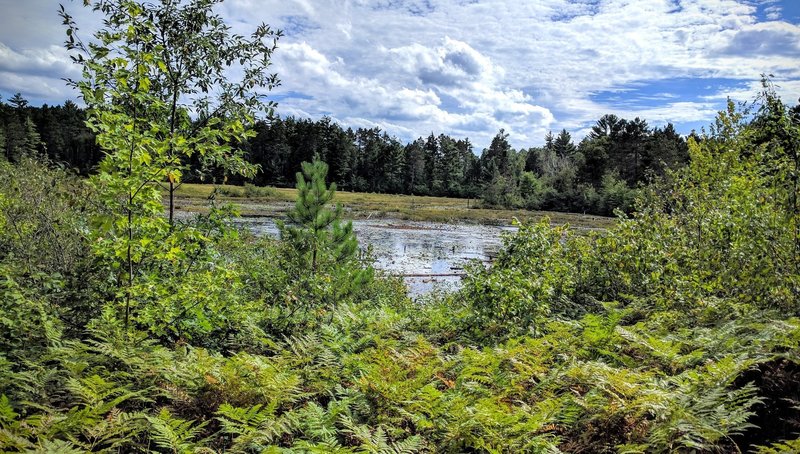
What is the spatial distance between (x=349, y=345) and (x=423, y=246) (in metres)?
28.9

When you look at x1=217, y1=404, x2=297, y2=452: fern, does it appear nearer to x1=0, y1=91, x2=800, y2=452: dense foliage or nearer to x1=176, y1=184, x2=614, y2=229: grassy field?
x1=0, y1=91, x2=800, y2=452: dense foliage

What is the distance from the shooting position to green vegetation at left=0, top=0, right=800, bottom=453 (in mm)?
3381

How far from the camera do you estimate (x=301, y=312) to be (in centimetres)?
734

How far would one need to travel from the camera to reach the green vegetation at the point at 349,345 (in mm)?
3381

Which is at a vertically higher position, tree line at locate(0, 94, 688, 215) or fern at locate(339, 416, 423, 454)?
tree line at locate(0, 94, 688, 215)

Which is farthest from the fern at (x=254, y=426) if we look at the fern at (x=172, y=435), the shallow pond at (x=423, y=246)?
the shallow pond at (x=423, y=246)

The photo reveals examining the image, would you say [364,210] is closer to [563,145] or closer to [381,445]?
[381,445]

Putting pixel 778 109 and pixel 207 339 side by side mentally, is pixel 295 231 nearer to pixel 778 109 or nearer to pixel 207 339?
pixel 207 339

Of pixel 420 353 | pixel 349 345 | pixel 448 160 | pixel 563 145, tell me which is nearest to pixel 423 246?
pixel 349 345

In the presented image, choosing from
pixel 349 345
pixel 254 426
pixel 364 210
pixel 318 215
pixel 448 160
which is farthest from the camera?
pixel 448 160

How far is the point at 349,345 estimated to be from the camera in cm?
587

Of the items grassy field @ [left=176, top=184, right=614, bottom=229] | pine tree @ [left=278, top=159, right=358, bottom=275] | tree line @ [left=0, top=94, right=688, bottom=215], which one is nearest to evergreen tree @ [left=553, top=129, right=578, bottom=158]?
tree line @ [left=0, top=94, right=688, bottom=215]

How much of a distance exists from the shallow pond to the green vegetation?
10.2 m

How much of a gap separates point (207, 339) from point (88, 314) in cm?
138
